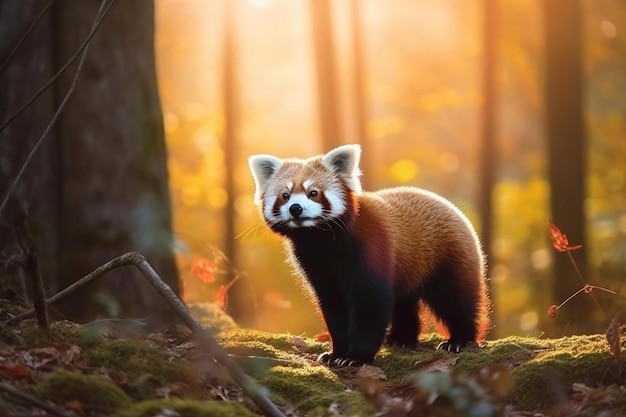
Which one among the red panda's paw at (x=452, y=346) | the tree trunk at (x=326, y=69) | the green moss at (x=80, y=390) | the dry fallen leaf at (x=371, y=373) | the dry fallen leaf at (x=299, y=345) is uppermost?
the tree trunk at (x=326, y=69)

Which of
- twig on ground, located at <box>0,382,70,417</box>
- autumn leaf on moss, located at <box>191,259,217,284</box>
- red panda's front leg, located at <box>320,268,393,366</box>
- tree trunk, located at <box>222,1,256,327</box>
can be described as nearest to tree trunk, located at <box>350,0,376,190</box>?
tree trunk, located at <box>222,1,256,327</box>

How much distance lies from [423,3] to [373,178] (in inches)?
182

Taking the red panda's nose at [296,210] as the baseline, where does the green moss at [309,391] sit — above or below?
below

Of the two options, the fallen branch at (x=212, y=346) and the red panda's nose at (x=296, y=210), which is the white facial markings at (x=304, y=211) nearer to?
the red panda's nose at (x=296, y=210)

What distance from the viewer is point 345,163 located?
20.5 feet

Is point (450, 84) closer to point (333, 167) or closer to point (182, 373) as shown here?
point (333, 167)

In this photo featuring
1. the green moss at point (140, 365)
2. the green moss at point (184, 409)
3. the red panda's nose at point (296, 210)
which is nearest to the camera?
the green moss at point (184, 409)

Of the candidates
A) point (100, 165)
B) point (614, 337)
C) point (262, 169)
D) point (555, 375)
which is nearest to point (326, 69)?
point (100, 165)

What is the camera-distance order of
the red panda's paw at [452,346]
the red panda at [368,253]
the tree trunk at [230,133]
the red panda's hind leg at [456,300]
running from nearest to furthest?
the red panda at [368,253]
the red panda's paw at [452,346]
the red panda's hind leg at [456,300]
the tree trunk at [230,133]

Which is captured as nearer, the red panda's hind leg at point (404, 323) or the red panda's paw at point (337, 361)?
the red panda's paw at point (337, 361)

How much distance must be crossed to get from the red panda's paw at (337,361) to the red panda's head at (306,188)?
36.5 inches

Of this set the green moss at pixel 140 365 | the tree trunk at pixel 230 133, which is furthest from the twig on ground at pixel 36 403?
the tree trunk at pixel 230 133

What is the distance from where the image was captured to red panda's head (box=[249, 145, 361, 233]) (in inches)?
231

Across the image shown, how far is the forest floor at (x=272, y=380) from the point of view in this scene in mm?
3578
